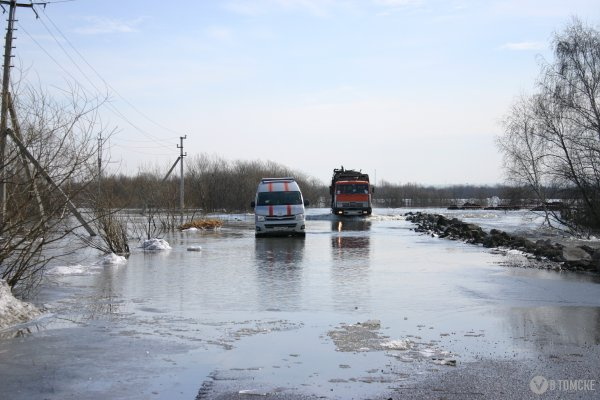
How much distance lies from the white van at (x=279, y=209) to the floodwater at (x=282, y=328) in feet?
37.0

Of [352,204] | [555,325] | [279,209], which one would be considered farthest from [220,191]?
[555,325]

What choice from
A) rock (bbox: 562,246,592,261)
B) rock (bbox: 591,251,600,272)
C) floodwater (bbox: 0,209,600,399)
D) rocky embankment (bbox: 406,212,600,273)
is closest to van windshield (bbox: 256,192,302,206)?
rocky embankment (bbox: 406,212,600,273)

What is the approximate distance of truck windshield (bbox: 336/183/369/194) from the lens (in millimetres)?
49562

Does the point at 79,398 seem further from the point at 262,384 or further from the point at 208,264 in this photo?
the point at 208,264

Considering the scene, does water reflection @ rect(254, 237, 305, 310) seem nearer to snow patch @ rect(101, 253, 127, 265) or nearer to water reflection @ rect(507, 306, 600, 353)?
water reflection @ rect(507, 306, 600, 353)

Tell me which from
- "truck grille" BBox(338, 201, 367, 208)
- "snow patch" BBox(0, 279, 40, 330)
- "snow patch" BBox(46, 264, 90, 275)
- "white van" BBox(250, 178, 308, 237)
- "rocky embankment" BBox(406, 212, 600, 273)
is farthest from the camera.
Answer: "truck grille" BBox(338, 201, 367, 208)

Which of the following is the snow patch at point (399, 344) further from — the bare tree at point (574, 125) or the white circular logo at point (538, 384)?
the bare tree at point (574, 125)

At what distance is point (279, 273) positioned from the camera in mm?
15102

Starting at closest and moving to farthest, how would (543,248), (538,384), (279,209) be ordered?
(538,384) < (543,248) < (279,209)

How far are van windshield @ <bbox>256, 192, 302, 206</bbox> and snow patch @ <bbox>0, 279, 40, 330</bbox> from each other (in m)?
19.1

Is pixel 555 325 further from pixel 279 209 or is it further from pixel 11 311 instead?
pixel 279 209

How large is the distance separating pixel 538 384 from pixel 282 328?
384cm

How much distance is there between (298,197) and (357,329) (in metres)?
20.0

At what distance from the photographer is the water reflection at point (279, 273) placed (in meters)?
11.0
